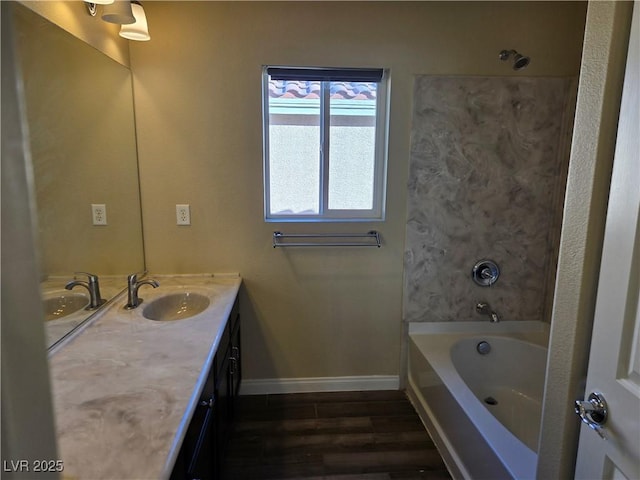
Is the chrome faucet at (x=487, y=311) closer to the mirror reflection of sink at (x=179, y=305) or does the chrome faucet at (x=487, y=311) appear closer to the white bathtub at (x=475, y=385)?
the white bathtub at (x=475, y=385)

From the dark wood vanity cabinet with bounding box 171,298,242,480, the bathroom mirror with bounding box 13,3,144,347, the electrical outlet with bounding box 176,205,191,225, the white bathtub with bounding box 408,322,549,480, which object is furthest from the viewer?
the electrical outlet with bounding box 176,205,191,225

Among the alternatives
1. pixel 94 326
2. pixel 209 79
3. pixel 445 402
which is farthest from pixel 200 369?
pixel 209 79

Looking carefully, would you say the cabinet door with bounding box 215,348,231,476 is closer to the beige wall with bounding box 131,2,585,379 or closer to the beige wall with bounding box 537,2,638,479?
the beige wall with bounding box 131,2,585,379

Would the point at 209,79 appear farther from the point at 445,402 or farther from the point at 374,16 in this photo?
the point at 445,402

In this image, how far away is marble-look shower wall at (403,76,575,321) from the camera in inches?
92.5

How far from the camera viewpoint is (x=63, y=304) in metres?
1.55

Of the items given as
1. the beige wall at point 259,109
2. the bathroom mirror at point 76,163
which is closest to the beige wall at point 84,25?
the bathroom mirror at point 76,163

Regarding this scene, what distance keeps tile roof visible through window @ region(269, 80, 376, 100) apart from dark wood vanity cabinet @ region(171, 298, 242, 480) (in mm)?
1328

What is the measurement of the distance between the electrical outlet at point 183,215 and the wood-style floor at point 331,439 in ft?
3.88

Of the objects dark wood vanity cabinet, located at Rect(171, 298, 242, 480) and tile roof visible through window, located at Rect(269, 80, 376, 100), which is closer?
dark wood vanity cabinet, located at Rect(171, 298, 242, 480)

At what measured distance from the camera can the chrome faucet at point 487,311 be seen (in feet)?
8.28

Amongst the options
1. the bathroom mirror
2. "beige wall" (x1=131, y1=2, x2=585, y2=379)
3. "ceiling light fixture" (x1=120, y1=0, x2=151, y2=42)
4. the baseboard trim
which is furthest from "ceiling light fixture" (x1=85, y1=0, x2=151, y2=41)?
the baseboard trim

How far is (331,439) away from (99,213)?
5.51 feet

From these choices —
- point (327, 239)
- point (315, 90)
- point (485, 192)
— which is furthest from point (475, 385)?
point (315, 90)
